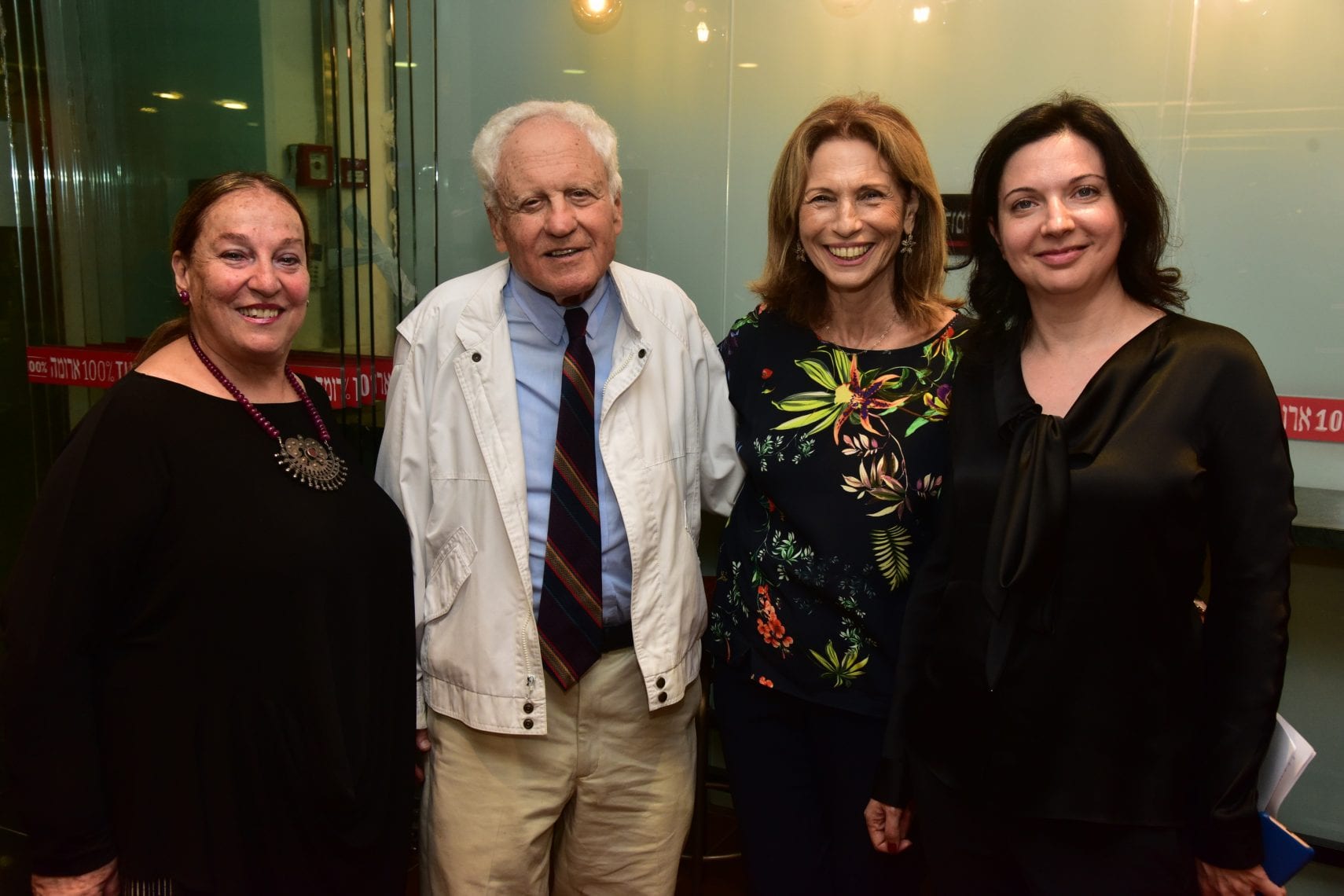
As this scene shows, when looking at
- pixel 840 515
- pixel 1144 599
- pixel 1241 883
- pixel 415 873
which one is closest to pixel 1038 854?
pixel 1241 883

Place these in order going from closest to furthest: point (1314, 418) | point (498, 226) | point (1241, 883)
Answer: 1. point (1241, 883)
2. point (498, 226)
3. point (1314, 418)

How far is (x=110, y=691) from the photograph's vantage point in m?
1.31

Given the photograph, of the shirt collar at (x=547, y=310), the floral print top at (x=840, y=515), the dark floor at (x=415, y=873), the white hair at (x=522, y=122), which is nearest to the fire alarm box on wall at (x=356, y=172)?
the white hair at (x=522, y=122)

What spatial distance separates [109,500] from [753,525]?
1005 millimetres

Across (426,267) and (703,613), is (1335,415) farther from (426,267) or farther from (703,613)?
(426,267)

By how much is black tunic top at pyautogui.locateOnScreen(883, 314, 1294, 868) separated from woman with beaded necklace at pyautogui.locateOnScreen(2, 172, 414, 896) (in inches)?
37.7

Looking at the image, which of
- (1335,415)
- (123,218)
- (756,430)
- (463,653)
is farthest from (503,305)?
(1335,415)

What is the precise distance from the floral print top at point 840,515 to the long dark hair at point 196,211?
883mm

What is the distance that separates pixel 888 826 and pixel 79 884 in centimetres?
119

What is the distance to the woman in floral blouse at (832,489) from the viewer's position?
1.55 metres

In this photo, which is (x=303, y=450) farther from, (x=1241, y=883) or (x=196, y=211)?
(x=1241, y=883)

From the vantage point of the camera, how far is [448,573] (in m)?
1.67

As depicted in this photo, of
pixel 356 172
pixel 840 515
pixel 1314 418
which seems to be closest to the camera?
pixel 840 515

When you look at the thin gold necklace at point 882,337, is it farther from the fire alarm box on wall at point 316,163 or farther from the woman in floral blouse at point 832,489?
the fire alarm box on wall at point 316,163
